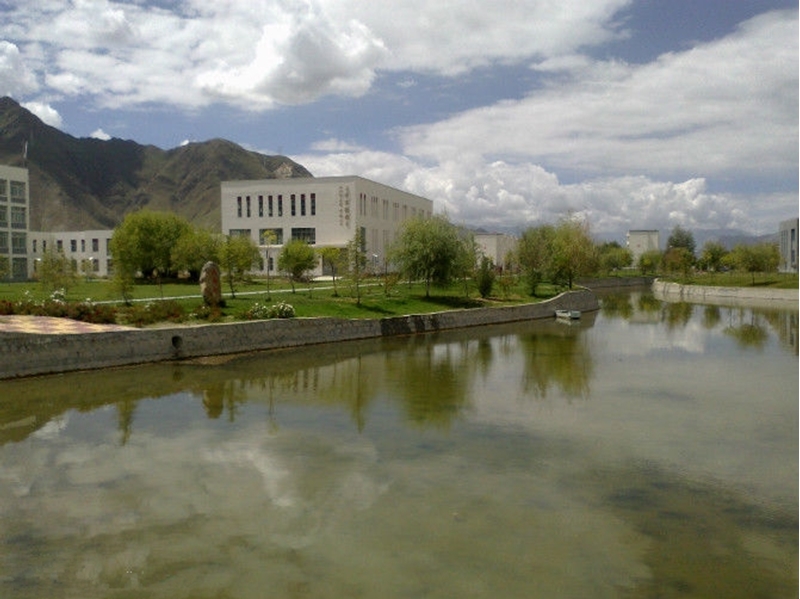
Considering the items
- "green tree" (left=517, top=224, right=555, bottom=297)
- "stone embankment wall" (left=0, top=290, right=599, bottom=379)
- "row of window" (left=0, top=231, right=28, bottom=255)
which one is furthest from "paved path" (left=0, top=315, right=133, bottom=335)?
"row of window" (left=0, top=231, right=28, bottom=255)

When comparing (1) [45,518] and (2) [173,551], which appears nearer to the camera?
(2) [173,551]

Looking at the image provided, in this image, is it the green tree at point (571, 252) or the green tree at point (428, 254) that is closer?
the green tree at point (428, 254)

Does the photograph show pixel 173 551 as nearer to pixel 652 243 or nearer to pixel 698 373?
pixel 698 373

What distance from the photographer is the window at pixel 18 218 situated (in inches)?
2530

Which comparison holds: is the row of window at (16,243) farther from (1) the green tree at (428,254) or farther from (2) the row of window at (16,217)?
(1) the green tree at (428,254)

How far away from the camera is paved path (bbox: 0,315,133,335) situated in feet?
72.4

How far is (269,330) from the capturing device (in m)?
29.3

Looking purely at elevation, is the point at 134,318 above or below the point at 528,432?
above

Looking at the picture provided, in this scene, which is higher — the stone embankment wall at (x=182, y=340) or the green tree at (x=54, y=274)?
the green tree at (x=54, y=274)

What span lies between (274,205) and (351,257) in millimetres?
29396

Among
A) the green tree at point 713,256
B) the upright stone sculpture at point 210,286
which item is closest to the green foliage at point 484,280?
the upright stone sculpture at point 210,286

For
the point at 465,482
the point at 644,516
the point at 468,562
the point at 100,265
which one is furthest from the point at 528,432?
the point at 100,265

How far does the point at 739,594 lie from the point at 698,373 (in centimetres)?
1703

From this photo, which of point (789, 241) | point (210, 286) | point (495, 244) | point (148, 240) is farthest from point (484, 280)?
point (789, 241)
